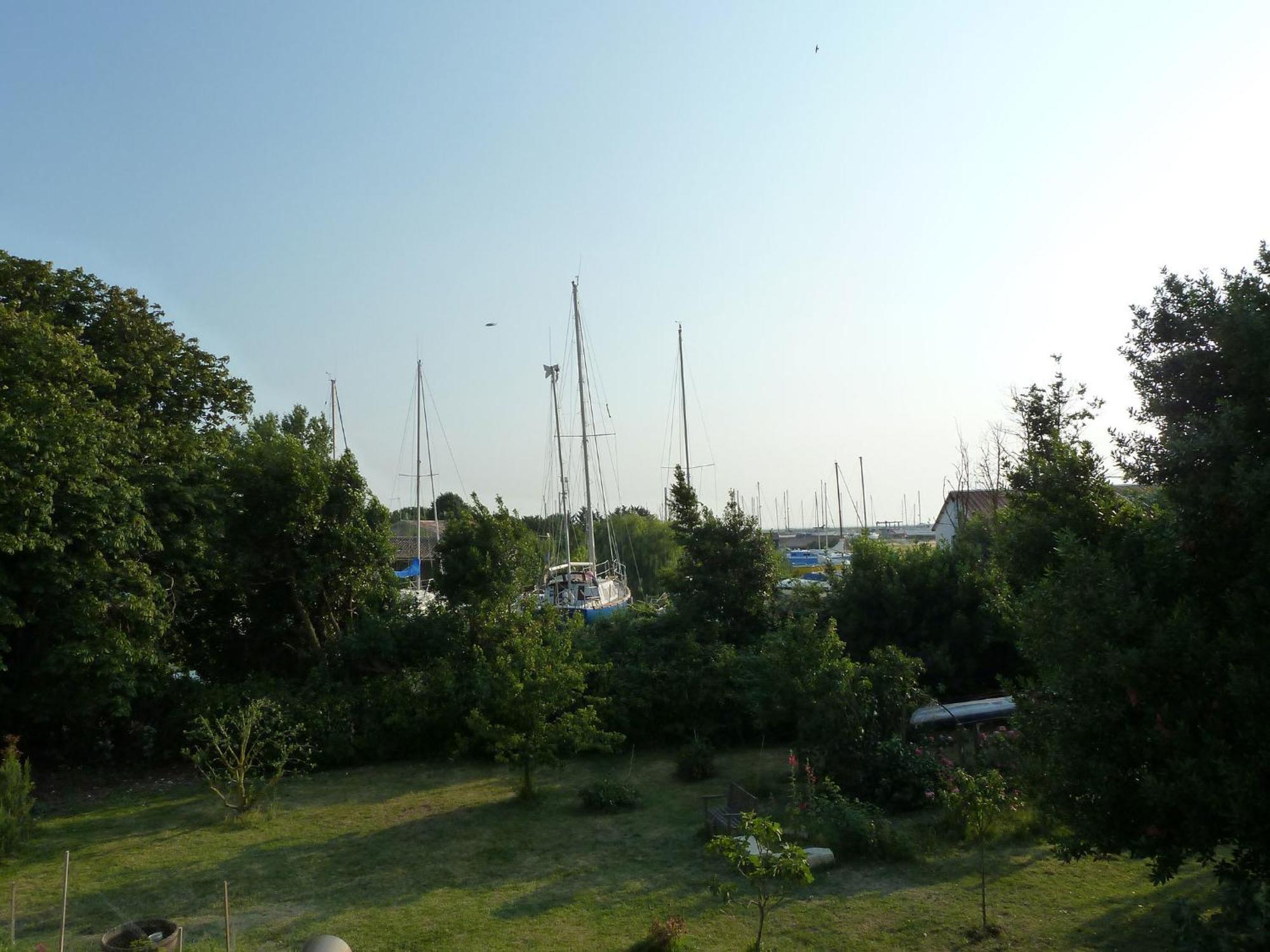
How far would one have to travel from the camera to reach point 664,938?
26.3 feet

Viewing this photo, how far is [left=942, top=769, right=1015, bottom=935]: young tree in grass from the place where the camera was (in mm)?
10164

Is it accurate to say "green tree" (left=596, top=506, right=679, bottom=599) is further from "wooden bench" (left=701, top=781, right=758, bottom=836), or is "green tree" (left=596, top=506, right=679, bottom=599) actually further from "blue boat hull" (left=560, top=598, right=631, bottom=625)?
"wooden bench" (left=701, top=781, right=758, bottom=836)

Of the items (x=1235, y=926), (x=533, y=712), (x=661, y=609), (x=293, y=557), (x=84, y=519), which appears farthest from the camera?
(x=661, y=609)

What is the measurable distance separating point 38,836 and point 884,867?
38.6ft

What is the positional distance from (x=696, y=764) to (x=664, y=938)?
6798 millimetres

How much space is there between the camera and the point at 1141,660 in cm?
511

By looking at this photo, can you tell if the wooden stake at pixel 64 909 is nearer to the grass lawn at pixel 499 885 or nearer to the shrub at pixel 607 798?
the grass lawn at pixel 499 885

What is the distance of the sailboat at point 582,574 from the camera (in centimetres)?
2983

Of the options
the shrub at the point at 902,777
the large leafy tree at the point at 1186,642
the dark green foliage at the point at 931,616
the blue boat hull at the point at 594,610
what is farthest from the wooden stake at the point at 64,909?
the dark green foliage at the point at 931,616

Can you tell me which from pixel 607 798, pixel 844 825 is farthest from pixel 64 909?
pixel 844 825

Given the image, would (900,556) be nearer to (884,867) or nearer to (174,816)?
(884,867)

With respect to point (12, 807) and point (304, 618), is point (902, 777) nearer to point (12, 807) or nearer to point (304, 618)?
point (12, 807)

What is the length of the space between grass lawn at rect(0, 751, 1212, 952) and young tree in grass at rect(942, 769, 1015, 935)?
0.31 m

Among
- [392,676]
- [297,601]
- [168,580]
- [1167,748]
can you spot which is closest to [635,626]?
[392,676]
